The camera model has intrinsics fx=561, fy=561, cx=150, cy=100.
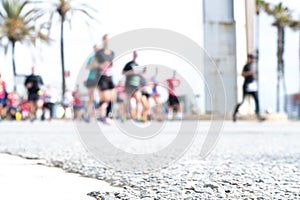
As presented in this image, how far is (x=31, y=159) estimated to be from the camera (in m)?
4.99

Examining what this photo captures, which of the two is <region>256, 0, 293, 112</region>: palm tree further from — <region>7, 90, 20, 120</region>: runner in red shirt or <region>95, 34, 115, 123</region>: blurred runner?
<region>95, 34, 115, 123</region>: blurred runner

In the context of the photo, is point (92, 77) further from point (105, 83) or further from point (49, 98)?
point (49, 98)

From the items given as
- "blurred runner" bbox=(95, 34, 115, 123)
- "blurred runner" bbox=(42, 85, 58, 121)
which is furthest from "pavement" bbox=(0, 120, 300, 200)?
"blurred runner" bbox=(42, 85, 58, 121)

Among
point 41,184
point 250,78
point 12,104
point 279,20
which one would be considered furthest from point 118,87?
point 279,20

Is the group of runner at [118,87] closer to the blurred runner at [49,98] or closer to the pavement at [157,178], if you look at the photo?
the pavement at [157,178]

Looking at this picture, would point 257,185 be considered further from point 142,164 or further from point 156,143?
point 156,143

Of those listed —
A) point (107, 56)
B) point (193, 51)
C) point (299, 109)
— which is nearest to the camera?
point (193, 51)

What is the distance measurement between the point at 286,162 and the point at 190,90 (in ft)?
4.37

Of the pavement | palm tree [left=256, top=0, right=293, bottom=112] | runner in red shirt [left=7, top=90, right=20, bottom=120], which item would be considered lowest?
the pavement

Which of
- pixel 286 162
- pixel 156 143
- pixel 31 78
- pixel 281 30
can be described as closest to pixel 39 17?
pixel 281 30

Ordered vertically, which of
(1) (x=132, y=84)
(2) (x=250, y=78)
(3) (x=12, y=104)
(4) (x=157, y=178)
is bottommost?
(4) (x=157, y=178)

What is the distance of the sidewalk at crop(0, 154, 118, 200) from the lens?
3.00 metres

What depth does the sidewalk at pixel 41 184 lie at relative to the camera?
3.00 metres

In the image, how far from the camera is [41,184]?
11.0 ft
